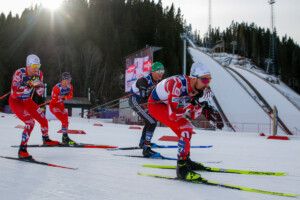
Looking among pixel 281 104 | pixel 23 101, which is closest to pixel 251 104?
pixel 281 104

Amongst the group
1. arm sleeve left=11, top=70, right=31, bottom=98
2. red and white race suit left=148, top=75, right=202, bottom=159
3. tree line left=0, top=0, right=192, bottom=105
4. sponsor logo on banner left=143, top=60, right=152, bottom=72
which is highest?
tree line left=0, top=0, right=192, bottom=105

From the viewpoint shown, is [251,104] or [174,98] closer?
[174,98]

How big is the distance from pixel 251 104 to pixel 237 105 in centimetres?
187

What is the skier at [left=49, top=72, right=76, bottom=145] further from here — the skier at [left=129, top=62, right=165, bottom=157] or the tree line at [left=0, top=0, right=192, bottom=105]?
the tree line at [left=0, top=0, right=192, bottom=105]

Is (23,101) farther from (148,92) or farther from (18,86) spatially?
(148,92)

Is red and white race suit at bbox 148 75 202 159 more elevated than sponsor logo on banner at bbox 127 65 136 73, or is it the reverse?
sponsor logo on banner at bbox 127 65 136 73

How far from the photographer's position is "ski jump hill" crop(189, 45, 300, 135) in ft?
86.5

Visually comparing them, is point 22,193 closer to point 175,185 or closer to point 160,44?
point 175,185

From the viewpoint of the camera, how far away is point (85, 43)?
6034cm

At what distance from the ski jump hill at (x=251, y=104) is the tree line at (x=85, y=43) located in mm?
14352

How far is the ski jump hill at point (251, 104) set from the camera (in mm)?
26364

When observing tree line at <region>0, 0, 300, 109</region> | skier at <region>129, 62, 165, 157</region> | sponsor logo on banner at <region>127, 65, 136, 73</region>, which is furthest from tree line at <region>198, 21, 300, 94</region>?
skier at <region>129, 62, 165, 157</region>

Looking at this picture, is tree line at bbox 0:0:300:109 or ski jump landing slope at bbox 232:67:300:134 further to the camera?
tree line at bbox 0:0:300:109

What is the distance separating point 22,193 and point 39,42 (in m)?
61.4
